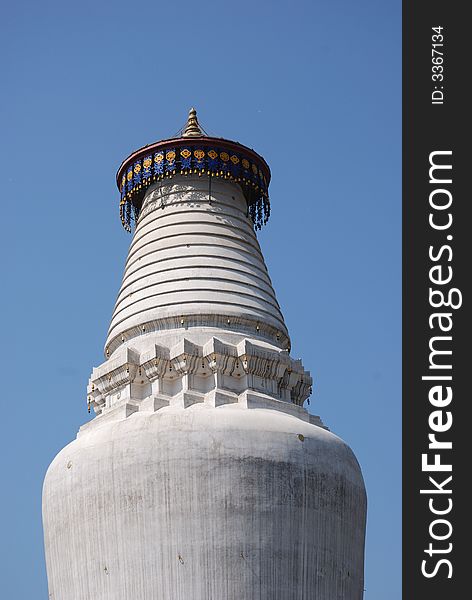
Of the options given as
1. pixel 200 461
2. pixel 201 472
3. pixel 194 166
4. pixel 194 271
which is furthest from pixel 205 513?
pixel 194 166

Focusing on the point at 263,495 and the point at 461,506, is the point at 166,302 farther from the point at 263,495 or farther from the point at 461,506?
the point at 461,506

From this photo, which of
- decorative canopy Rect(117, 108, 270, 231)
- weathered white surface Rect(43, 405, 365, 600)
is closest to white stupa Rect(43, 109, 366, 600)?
weathered white surface Rect(43, 405, 365, 600)

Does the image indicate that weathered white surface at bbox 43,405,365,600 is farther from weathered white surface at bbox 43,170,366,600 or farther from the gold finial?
the gold finial

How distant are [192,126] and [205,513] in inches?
458

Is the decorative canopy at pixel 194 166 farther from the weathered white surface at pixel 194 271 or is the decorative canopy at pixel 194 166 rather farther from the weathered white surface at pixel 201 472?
the weathered white surface at pixel 201 472

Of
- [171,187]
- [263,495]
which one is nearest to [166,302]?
[171,187]

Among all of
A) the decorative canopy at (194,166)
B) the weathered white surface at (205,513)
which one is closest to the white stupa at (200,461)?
the weathered white surface at (205,513)

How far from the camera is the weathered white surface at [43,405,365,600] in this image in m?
22.6

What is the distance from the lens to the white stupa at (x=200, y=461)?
22703mm

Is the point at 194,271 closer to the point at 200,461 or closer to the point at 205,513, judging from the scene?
the point at 200,461

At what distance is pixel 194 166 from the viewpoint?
28.6 m

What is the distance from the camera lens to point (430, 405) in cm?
2034

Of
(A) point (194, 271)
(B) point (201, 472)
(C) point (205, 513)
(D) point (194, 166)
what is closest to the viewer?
(C) point (205, 513)

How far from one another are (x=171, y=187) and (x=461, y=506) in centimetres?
1248
